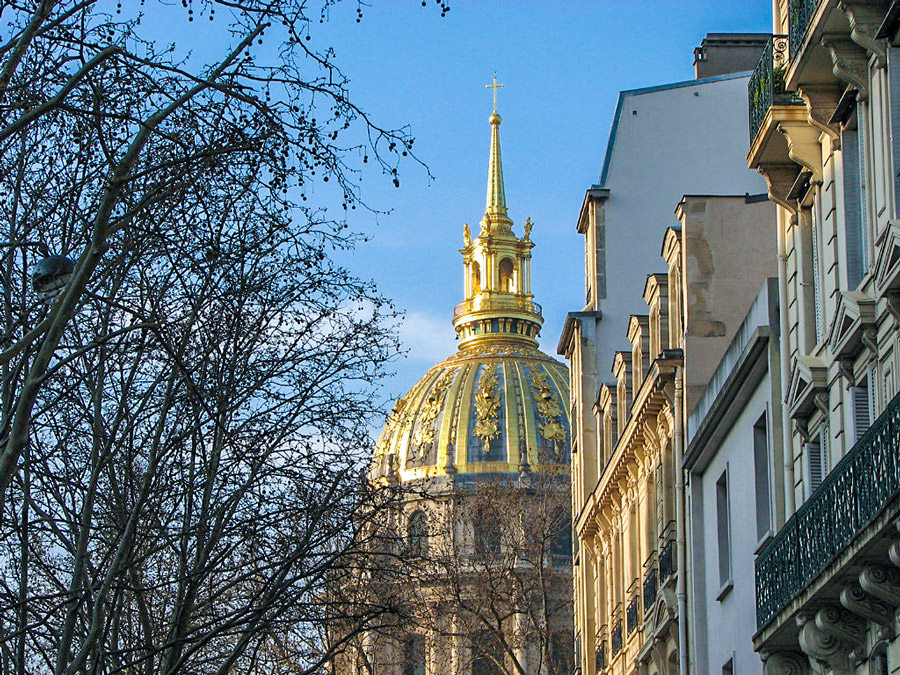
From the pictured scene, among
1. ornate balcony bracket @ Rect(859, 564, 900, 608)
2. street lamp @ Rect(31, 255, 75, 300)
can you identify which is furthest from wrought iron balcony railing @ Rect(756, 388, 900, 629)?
street lamp @ Rect(31, 255, 75, 300)

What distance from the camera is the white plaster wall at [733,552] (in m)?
23.5

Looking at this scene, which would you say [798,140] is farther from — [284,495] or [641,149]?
[641,149]

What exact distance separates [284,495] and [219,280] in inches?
123

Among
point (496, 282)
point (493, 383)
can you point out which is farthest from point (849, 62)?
point (496, 282)

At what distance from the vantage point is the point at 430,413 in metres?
156

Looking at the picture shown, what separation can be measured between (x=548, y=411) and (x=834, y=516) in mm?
143189

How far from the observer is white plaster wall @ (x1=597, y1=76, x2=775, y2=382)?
37875 mm

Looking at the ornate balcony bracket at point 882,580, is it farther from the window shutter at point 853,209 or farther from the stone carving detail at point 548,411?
the stone carving detail at point 548,411

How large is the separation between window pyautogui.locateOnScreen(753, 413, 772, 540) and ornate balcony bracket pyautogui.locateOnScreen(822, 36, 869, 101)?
6.36 meters

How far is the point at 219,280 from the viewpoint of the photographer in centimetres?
2030

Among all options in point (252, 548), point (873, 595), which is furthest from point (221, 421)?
point (873, 595)

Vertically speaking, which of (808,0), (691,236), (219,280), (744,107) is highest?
(744,107)

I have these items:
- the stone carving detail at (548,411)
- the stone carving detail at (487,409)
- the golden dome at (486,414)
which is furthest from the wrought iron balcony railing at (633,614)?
the stone carving detail at (487,409)

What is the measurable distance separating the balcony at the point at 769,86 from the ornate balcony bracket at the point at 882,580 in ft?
18.3
